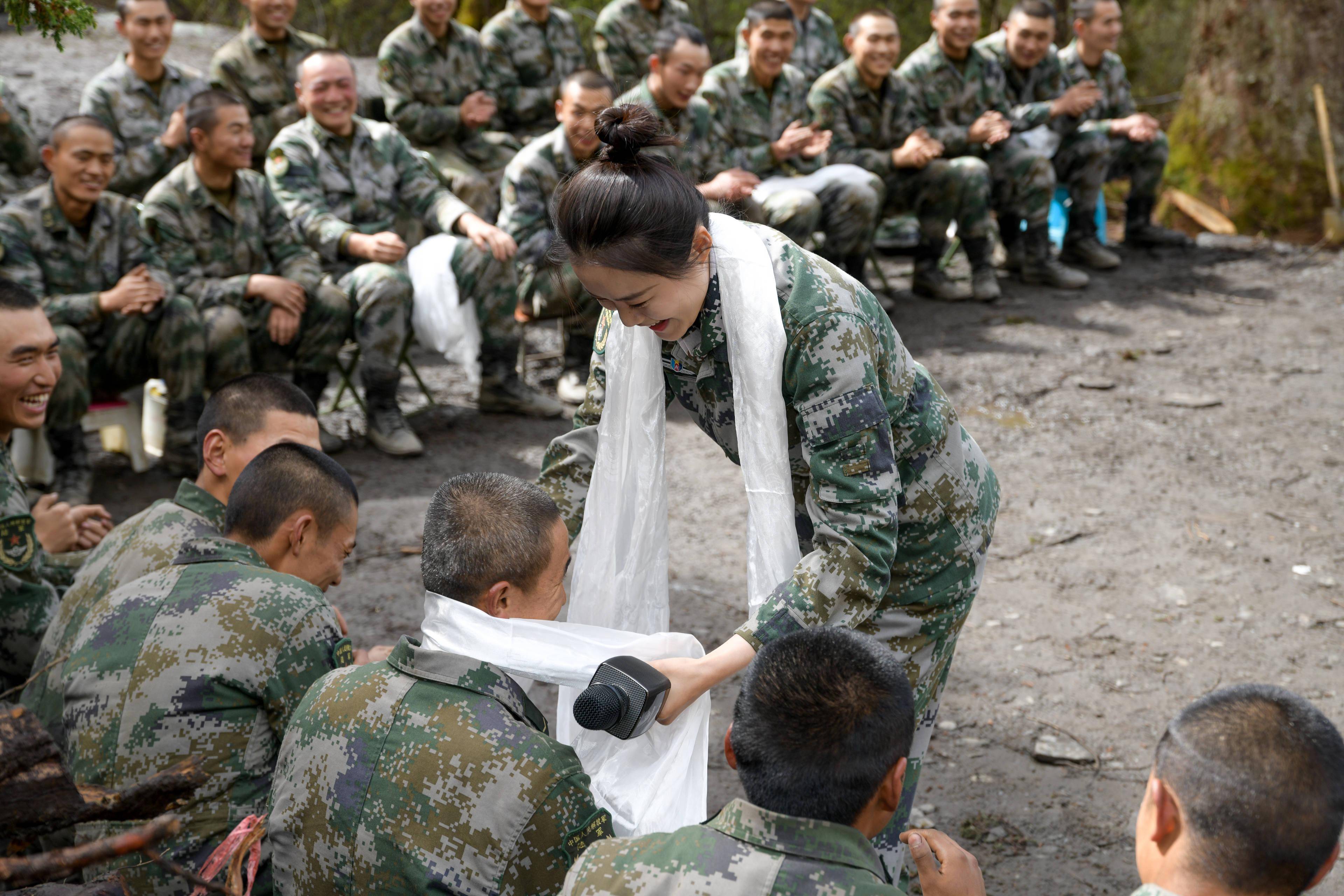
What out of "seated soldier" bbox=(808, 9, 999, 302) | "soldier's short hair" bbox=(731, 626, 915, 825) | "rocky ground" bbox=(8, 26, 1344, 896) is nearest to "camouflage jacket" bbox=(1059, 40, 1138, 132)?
"seated soldier" bbox=(808, 9, 999, 302)

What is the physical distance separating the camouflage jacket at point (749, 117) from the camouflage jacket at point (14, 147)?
3.92 metres

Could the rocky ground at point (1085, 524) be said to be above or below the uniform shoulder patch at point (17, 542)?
below

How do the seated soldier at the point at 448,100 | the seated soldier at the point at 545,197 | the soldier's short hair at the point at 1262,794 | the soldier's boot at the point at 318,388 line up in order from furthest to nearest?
the seated soldier at the point at 448,100 < the seated soldier at the point at 545,197 < the soldier's boot at the point at 318,388 < the soldier's short hair at the point at 1262,794

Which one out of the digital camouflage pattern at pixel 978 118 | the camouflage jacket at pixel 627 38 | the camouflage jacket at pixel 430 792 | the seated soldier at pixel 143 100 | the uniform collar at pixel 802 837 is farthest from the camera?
the camouflage jacket at pixel 627 38

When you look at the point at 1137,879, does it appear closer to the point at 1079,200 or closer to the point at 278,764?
the point at 278,764

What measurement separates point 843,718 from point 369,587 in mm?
3087

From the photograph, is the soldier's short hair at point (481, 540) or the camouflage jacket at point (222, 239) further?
the camouflage jacket at point (222, 239)

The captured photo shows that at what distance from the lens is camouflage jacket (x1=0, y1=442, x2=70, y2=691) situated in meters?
3.08

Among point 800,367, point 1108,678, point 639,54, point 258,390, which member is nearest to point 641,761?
point 800,367

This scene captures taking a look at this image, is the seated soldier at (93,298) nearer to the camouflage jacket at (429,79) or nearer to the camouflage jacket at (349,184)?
the camouflage jacket at (349,184)

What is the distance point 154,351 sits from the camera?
5.35 m

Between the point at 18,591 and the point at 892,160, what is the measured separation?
6.09 meters

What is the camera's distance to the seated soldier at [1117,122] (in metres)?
8.48

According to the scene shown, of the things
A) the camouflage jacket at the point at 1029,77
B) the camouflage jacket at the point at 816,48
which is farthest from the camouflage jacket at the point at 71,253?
the camouflage jacket at the point at 1029,77
